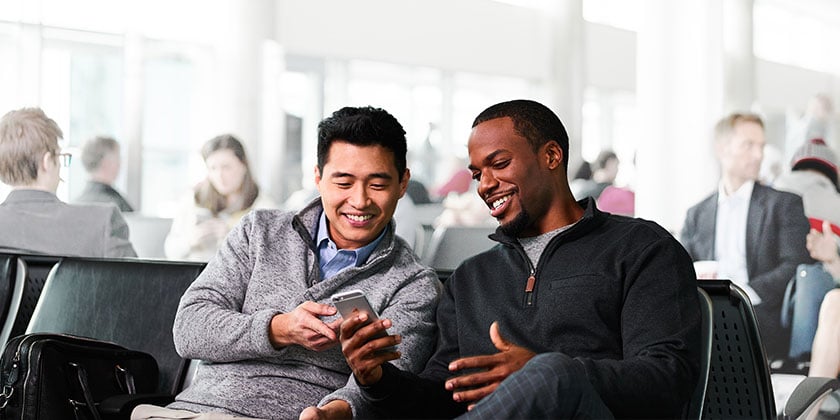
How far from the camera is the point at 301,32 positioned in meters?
5.67

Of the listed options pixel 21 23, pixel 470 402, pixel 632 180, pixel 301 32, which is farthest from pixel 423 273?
pixel 21 23

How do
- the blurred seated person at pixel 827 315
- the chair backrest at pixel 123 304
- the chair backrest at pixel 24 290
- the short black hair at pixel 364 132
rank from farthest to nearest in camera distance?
the blurred seated person at pixel 827 315 → the chair backrest at pixel 24 290 → the chair backrest at pixel 123 304 → the short black hair at pixel 364 132

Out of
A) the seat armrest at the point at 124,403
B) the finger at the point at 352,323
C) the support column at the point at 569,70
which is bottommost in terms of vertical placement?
the seat armrest at the point at 124,403

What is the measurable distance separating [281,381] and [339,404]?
0.27 metres

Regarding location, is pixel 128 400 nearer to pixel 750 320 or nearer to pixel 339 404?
pixel 339 404

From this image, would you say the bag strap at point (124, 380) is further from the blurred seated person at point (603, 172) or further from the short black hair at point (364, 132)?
the blurred seated person at point (603, 172)

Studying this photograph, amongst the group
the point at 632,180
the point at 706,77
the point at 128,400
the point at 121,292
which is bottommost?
the point at 128,400

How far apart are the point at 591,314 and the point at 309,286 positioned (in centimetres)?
70

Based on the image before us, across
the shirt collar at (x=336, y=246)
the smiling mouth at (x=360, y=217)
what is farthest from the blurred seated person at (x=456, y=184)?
the smiling mouth at (x=360, y=217)

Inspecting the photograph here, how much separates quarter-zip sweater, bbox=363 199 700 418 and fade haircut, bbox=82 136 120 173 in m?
3.33

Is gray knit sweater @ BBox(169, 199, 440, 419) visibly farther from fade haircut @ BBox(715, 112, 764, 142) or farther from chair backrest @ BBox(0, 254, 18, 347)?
fade haircut @ BBox(715, 112, 764, 142)

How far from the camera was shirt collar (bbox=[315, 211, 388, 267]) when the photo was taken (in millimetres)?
2674

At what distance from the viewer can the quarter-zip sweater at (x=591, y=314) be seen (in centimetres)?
214

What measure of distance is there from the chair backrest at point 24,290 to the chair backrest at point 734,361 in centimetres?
214
